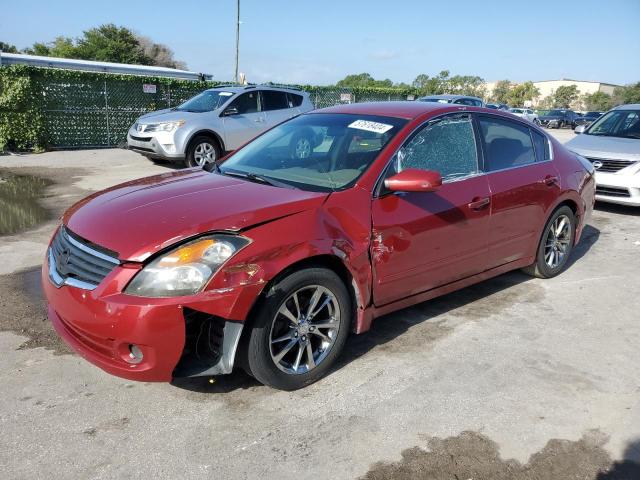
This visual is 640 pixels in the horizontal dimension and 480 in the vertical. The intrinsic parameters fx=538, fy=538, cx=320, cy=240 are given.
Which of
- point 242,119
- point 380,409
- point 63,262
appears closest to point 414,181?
point 380,409

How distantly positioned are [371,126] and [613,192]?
5908mm

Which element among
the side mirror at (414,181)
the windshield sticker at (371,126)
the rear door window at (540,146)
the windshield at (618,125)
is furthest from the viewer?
the windshield at (618,125)

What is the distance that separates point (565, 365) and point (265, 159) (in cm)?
255

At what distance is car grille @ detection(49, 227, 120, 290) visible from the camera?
278 cm

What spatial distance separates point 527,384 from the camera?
3344mm

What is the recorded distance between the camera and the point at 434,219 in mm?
3705

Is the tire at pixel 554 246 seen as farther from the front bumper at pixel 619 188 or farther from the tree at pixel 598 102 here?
the tree at pixel 598 102

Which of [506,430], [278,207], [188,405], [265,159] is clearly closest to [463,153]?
[265,159]

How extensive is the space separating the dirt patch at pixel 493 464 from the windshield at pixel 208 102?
9772mm

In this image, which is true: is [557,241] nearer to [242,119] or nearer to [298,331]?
[298,331]

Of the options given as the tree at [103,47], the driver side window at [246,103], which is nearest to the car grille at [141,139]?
Result: the driver side window at [246,103]

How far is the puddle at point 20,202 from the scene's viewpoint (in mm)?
6859

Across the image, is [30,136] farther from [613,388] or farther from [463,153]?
[613,388]

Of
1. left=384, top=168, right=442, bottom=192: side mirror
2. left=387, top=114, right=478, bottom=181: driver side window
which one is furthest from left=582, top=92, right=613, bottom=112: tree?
left=384, top=168, right=442, bottom=192: side mirror
